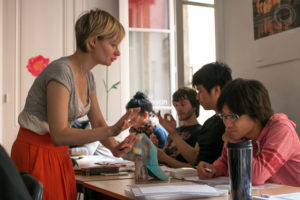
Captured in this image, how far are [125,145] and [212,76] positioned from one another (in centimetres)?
70

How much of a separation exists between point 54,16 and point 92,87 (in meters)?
3.03

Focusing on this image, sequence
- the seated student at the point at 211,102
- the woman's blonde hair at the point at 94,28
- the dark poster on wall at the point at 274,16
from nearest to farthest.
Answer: the woman's blonde hair at the point at 94,28
the dark poster on wall at the point at 274,16
the seated student at the point at 211,102

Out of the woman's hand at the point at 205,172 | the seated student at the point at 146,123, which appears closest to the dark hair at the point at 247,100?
the woman's hand at the point at 205,172

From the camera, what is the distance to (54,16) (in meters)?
4.53

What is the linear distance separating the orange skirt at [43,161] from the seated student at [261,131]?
58 cm

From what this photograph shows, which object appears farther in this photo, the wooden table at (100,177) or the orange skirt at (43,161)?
the wooden table at (100,177)

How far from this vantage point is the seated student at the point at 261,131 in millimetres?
1488

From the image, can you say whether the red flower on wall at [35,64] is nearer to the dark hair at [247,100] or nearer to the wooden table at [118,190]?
the wooden table at [118,190]

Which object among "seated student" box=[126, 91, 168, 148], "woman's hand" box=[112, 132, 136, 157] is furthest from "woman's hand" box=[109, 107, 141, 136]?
"seated student" box=[126, 91, 168, 148]

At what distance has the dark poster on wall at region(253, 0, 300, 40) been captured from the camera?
1931 millimetres

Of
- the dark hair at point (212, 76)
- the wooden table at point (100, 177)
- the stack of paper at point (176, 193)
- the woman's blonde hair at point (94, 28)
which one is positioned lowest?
the wooden table at point (100, 177)

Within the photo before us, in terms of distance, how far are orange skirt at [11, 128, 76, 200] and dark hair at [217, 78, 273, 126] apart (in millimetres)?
733

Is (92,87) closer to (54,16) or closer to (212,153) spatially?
(212,153)

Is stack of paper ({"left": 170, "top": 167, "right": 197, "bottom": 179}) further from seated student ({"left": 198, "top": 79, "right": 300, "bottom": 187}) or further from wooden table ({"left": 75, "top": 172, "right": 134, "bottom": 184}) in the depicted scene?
wooden table ({"left": 75, "top": 172, "right": 134, "bottom": 184})
